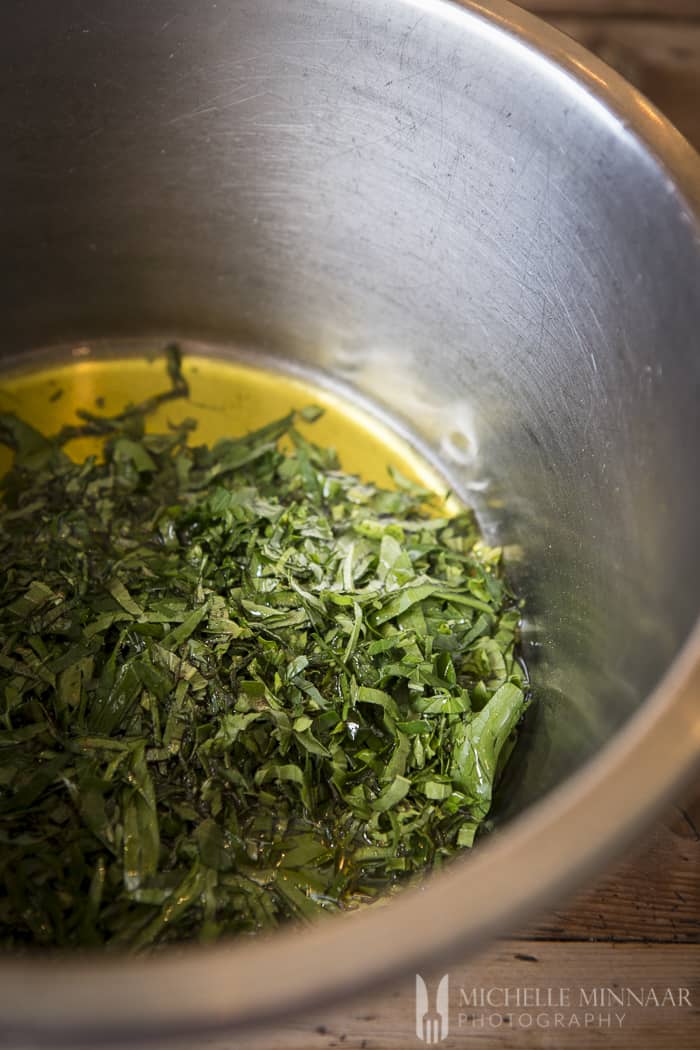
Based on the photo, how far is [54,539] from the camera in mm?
1121

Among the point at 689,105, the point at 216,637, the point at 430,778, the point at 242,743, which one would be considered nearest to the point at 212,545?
the point at 216,637

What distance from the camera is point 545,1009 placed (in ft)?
2.89

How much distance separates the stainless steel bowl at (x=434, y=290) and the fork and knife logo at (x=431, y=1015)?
6.5 inches

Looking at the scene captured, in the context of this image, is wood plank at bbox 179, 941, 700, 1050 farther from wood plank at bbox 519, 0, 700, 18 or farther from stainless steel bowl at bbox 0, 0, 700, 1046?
wood plank at bbox 519, 0, 700, 18

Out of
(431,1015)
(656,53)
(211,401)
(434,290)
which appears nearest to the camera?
(431,1015)

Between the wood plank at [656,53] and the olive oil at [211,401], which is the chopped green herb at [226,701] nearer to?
the olive oil at [211,401]

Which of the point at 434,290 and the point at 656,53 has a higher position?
the point at 656,53

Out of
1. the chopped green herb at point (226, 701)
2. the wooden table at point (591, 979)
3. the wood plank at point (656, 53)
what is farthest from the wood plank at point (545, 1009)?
the wood plank at point (656, 53)

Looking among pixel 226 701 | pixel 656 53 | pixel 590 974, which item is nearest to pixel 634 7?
pixel 656 53

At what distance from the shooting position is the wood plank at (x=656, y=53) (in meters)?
1.67

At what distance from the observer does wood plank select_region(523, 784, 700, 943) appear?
933 millimetres

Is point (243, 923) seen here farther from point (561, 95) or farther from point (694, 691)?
point (561, 95)

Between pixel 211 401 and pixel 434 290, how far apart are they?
0.37 m

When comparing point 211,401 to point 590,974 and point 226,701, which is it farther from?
point 590,974
